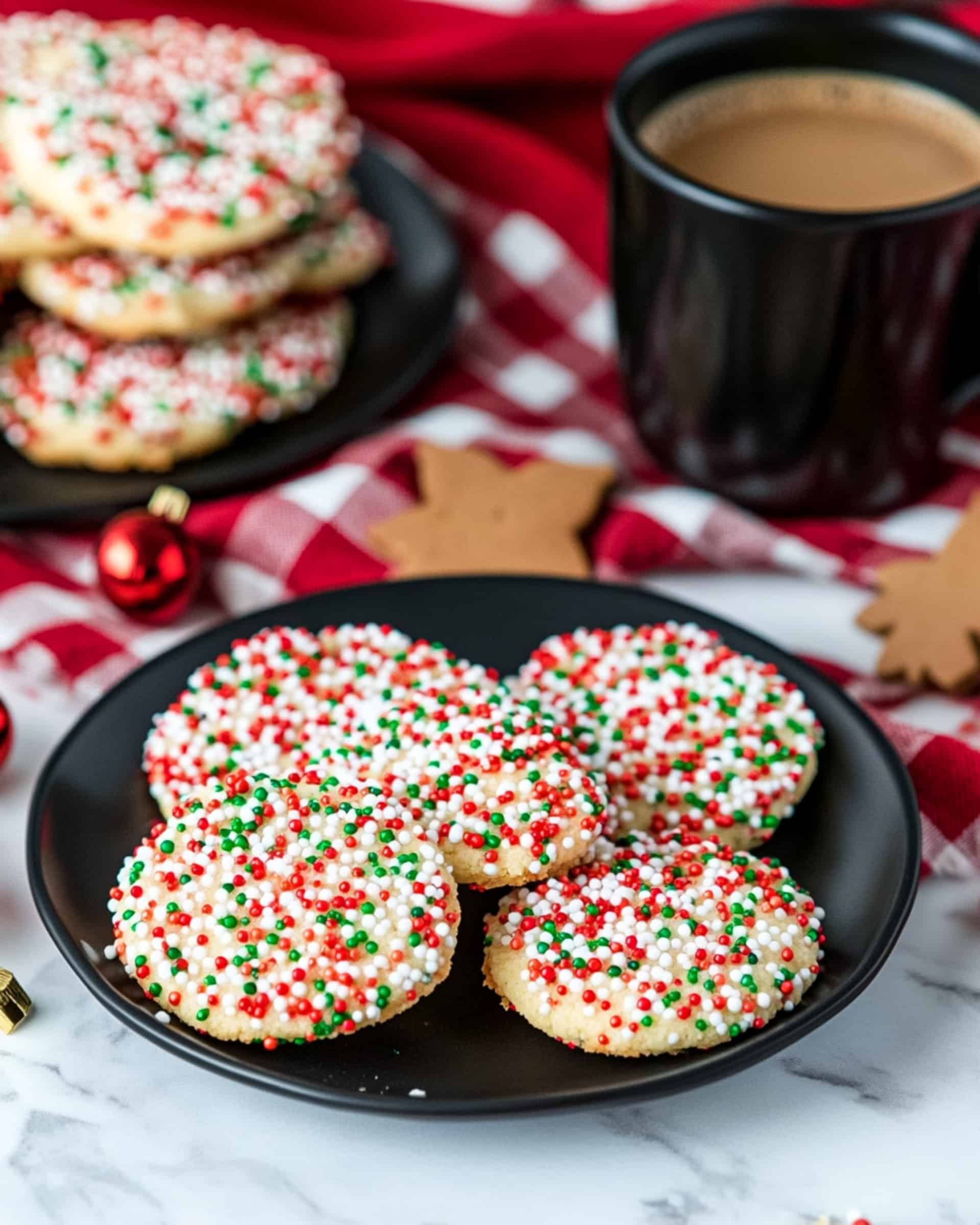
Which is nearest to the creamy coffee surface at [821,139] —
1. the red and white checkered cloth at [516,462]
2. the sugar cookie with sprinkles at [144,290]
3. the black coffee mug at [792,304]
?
the black coffee mug at [792,304]

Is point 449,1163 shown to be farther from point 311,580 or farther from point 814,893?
point 311,580

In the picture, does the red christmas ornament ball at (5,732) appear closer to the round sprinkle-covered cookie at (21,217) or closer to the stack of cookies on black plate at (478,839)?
the stack of cookies on black plate at (478,839)

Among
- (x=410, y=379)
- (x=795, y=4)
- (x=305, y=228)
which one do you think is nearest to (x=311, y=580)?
(x=410, y=379)

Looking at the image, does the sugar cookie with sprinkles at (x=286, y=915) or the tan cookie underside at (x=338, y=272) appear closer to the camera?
the sugar cookie with sprinkles at (x=286, y=915)

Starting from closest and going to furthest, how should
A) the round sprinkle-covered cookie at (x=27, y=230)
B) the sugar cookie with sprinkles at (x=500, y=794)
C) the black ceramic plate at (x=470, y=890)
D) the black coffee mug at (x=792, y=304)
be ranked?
the black ceramic plate at (x=470, y=890) < the sugar cookie with sprinkles at (x=500, y=794) < the black coffee mug at (x=792, y=304) < the round sprinkle-covered cookie at (x=27, y=230)

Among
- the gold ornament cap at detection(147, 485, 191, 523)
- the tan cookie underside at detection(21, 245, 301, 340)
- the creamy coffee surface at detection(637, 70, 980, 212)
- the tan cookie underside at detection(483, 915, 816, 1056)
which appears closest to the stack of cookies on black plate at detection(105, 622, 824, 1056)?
the tan cookie underside at detection(483, 915, 816, 1056)

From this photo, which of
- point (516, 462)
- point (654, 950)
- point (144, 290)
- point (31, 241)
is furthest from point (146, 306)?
point (654, 950)

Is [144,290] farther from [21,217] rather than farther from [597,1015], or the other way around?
[597,1015]

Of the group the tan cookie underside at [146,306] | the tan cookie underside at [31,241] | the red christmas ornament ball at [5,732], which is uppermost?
the tan cookie underside at [31,241]
